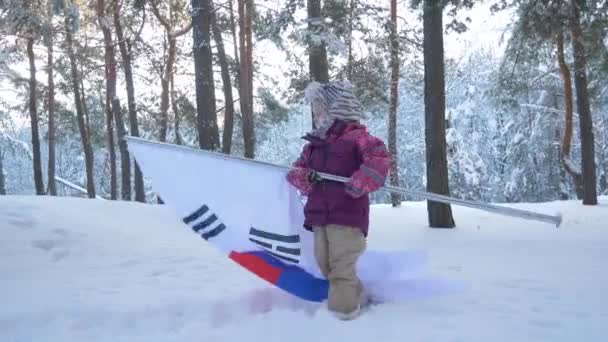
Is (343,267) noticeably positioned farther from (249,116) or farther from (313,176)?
(249,116)

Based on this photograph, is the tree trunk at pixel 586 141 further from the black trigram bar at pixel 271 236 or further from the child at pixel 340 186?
the black trigram bar at pixel 271 236

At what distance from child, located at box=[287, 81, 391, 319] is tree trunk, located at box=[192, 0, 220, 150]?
19.7 ft

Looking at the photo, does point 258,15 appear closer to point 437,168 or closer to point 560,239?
point 437,168

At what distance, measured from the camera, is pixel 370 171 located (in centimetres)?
349

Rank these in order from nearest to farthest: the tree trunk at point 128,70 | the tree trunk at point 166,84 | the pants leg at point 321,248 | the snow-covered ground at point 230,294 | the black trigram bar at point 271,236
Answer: the snow-covered ground at point 230,294
the pants leg at point 321,248
the black trigram bar at point 271,236
the tree trunk at point 128,70
the tree trunk at point 166,84

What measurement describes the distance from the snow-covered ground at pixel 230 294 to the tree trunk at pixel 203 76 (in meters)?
2.50

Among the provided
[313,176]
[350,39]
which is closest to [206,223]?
[313,176]

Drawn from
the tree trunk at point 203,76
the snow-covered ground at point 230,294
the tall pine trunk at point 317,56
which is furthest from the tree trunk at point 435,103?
the tree trunk at point 203,76

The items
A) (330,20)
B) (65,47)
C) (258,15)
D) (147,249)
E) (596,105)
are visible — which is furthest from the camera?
(65,47)

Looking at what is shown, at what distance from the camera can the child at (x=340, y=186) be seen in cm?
357

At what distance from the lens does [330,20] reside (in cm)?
1148

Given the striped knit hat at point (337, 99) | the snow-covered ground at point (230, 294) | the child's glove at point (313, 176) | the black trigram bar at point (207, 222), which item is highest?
the striped knit hat at point (337, 99)

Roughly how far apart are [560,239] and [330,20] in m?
6.64

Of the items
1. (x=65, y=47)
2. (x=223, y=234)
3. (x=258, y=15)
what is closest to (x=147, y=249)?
(x=223, y=234)
